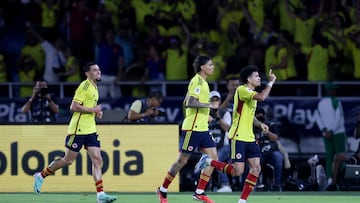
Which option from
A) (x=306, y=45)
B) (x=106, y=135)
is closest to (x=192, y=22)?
(x=306, y=45)

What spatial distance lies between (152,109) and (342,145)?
165 inches

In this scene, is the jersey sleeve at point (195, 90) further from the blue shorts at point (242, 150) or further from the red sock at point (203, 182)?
the red sock at point (203, 182)

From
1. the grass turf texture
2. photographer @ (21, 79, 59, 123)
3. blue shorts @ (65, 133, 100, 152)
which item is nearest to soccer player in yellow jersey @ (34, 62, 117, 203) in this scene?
blue shorts @ (65, 133, 100, 152)

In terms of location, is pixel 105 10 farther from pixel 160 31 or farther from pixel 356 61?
pixel 356 61

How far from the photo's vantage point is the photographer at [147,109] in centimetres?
2512

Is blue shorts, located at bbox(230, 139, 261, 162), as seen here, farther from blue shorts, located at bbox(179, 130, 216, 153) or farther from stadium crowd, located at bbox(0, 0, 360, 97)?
stadium crowd, located at bbox(0, 0, 360, 97)

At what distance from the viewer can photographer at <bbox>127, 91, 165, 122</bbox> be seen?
25125 mm

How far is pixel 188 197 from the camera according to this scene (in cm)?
2253

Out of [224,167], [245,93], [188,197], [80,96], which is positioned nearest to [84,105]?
[80,96]

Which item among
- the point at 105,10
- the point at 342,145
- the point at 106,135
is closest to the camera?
the point at 106,135

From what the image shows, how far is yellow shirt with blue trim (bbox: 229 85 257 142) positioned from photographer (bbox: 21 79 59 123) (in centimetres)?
606

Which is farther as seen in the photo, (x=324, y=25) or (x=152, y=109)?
(x=324, y=25)

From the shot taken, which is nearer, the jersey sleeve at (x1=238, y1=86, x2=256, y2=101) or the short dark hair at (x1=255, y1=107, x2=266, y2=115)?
the jersey sleeve at (x1=238, y1=86, x2=256, y2=101)

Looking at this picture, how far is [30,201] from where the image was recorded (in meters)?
21.4
